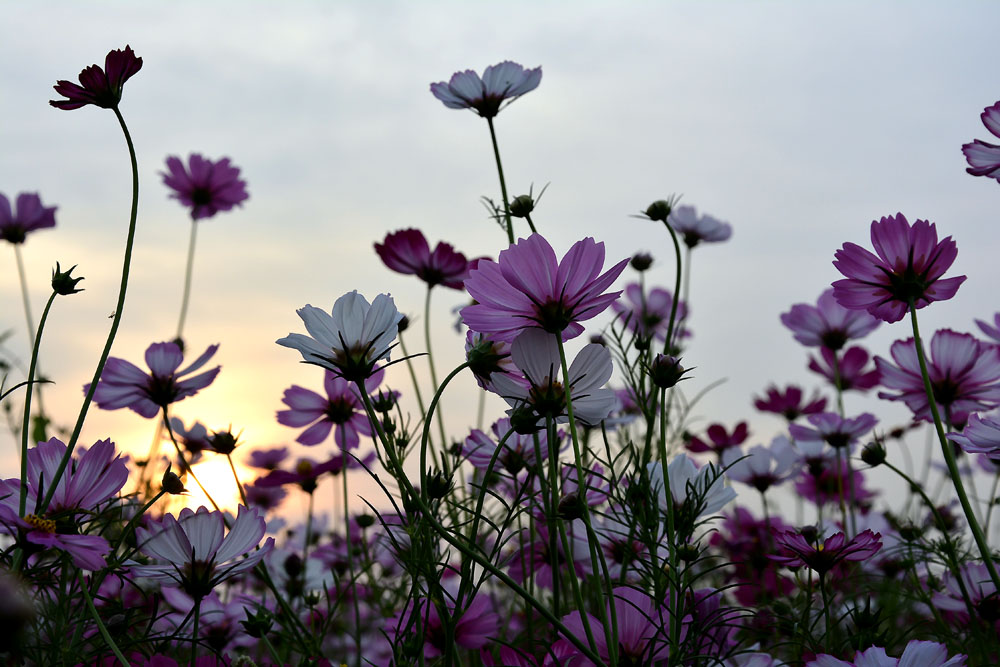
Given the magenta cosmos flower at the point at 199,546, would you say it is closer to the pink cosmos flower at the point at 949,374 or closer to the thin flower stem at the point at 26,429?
the thin flower stem at the point at 26,429

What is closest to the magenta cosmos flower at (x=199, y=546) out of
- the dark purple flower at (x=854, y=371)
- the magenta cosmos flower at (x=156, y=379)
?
the magenta cosmos flower at (x=156, y=379)

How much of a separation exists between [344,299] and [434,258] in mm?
528

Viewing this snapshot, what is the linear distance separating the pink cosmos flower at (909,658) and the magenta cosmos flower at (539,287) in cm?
30

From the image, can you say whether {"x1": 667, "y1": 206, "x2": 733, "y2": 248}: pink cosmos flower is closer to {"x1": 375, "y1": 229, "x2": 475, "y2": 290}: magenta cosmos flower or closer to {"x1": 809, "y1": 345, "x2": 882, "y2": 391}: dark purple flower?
{"x1": 809, "y1": 345, "x2": 882, "y2": 391}: dark purple flower

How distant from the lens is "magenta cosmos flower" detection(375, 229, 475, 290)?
1.15 m

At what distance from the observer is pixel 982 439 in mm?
675

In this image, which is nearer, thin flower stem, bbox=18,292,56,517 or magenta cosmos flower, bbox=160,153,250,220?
thin flower stem, bbox=18,292,56,517

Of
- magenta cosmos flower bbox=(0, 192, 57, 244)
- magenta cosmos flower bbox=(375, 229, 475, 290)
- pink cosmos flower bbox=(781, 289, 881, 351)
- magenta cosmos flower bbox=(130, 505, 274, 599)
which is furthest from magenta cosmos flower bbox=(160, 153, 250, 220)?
magenta cosmos flower bbox=(130, 505, 274, 599)

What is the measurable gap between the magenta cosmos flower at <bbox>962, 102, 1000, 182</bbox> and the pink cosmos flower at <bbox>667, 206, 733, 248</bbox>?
0.71 m

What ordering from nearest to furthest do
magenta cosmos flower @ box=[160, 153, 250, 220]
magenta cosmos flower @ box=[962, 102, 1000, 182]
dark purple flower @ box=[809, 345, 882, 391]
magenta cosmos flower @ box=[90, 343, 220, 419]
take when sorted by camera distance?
magenta cosmos flower @ box=[962, 102, 1000, 182] → magenta cosmos flower @ box=[90, 343, 220, 419] → dark purple flower @ box=[809, 345, 882, 391] → magenta cosmos flower @ box=[160, 153, 250, 220]

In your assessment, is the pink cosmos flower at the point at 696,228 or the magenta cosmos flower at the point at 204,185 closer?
the pink cosmos flower at the point at 696,228

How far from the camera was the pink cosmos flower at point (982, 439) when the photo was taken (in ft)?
2.17

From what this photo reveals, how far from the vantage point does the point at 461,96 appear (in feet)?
3.45

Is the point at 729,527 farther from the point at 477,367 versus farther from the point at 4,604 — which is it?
the point at 4,604
